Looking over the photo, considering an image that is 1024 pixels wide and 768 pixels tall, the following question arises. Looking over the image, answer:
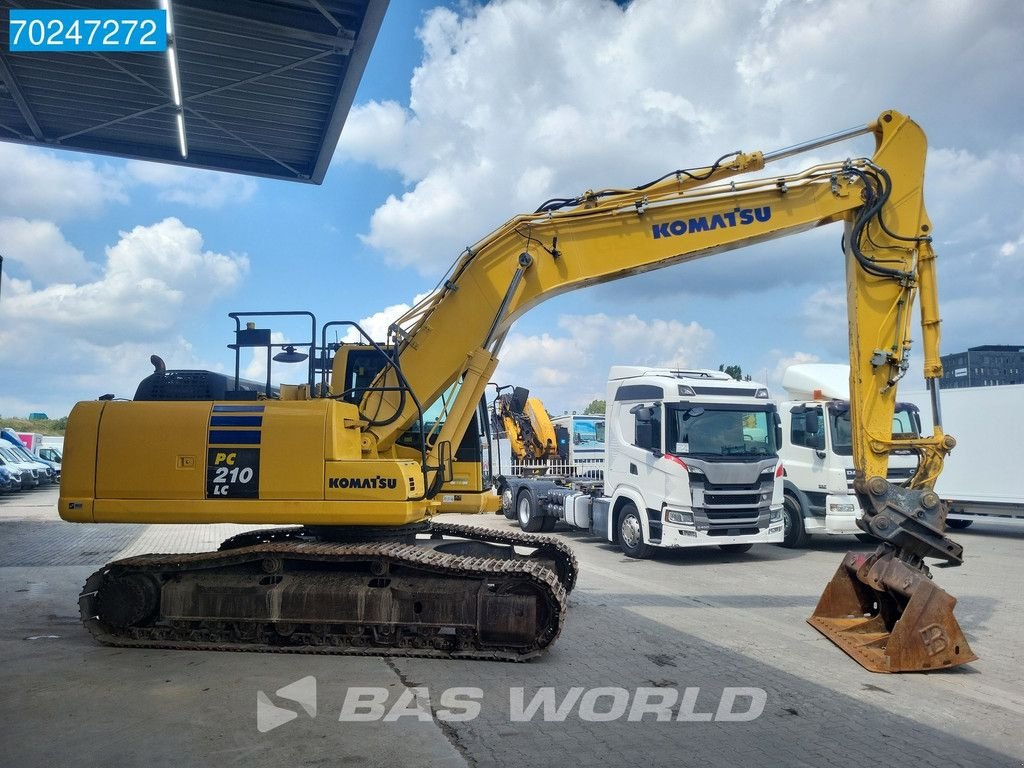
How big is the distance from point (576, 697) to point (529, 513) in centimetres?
1182

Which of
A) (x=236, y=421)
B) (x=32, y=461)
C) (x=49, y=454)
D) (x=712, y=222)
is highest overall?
(x=712, y=222)

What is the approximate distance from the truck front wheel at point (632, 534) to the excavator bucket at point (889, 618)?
201 inches

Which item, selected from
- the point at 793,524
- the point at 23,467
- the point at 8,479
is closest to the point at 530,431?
the point at 793,524

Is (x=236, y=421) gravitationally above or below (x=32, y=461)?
below

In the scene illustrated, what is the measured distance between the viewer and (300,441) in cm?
737

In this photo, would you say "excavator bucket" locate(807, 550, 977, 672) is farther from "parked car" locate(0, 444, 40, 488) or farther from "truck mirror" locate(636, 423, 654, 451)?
"parked car" locate(0, 444, 40, 488)

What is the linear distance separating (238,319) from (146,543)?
942 centimetres

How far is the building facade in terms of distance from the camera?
20.3 metres

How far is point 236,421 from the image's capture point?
7488 millimetres

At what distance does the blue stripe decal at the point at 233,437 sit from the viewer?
24.3 feet

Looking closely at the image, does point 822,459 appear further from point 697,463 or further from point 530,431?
point 530,431

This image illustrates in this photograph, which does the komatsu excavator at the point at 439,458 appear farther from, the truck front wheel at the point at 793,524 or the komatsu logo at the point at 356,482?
the truck front wheel at the point at 793,524

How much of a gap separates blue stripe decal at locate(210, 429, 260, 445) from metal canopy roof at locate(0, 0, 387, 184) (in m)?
5.20

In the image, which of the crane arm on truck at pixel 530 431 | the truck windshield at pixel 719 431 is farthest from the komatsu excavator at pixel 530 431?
the truck windshield at pixel 719 431
